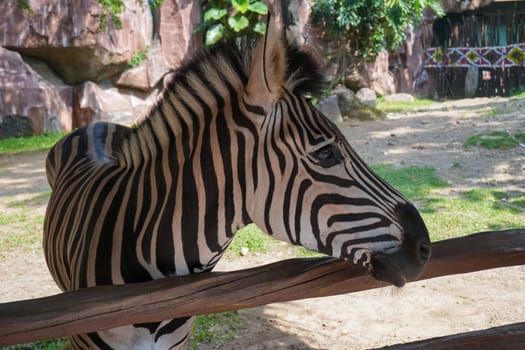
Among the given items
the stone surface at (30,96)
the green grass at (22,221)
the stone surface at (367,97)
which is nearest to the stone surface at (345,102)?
the stone surface at (367,97)

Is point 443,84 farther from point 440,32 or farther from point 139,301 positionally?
point 139,301

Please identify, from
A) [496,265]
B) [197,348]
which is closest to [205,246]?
[496,265]

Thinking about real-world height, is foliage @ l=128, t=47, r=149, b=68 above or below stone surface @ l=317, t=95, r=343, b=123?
above

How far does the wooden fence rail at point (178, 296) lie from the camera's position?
5.87 feet

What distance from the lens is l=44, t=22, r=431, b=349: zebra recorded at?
182 centimetres

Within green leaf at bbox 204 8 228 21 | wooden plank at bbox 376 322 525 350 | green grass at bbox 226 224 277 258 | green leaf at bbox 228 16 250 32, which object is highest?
green leaf at bbox 204 8 228 21

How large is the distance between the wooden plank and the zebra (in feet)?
1.80

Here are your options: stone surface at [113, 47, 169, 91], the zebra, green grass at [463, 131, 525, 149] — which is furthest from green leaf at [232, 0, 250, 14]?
the zebra

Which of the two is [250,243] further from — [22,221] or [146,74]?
[146,74]

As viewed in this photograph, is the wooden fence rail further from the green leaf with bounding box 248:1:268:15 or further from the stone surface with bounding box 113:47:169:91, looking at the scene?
the green leaf with bounding box 248:1:268:15

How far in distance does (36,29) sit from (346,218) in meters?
13.0

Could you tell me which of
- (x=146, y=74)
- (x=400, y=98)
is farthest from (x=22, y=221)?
(x=400, y=98)

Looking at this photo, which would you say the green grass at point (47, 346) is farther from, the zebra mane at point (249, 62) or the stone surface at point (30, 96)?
the stone surface at point (30, 96)

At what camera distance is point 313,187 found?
1.86 meters
